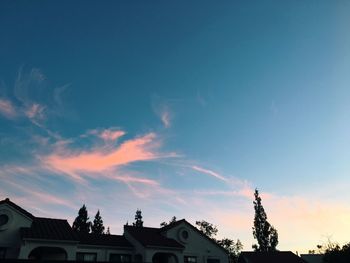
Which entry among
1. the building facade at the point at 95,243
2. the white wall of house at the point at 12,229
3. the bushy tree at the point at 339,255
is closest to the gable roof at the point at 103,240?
the building facade at the point at 95,243

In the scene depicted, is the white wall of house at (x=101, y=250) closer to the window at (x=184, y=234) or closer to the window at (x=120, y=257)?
the window at (x=120, y=257)

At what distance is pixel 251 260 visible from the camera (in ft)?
158

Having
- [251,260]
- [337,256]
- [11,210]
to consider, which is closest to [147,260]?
[11,210]

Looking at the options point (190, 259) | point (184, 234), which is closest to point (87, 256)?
point (184, 234)

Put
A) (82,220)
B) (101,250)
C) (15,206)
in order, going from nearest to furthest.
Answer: (15,206) < (101,250) < (82,220)

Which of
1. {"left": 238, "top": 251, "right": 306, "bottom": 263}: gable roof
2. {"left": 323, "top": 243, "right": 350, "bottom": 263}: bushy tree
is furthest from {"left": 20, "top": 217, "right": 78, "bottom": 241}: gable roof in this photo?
{"left": 323, "top": 243, "right": 350, "bottom": 263}: bushy tree

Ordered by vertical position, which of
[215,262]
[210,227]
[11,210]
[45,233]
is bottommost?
[215,262]

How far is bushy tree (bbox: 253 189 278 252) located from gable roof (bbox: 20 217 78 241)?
50.9m

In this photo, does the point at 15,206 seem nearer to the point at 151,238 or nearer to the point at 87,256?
the point at 87,256

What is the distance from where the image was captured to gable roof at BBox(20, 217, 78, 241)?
2839cm

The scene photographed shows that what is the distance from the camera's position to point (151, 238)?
37062 millimetres

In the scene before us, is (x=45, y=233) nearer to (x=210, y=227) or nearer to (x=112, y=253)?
(x=112, y=253)

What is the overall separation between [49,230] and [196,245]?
1840cm

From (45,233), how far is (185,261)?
17.5 meters
